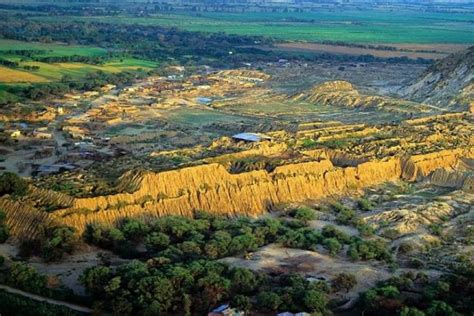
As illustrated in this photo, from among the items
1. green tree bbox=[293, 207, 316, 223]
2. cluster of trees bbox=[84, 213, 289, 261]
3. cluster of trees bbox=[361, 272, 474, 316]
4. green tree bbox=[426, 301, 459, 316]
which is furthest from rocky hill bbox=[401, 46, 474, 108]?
green tree bbox=[426, 301, 459, 316]

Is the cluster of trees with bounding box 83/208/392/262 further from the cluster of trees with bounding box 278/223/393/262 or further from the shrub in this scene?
the shrub

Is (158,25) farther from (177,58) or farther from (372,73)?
(372,73)

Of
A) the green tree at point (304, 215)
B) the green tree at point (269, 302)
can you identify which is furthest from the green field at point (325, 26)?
the green tree at point (269, 302)

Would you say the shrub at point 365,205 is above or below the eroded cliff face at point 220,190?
below

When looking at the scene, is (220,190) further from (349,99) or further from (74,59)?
(74,59)

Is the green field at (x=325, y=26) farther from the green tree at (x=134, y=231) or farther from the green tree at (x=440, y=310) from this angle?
the green tree at (x=440, y=310)

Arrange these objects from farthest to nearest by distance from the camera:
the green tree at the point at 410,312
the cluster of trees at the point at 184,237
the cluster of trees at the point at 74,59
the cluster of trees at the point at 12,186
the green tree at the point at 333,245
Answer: the cluster of trees at the point at 74,59 < the cluster of trees at the point at 12,186 < the green tree at the point at 333,245 < the cluster of trees at the point at 184,237 < the green tree at the point at 410,312
